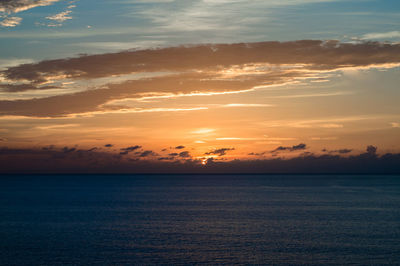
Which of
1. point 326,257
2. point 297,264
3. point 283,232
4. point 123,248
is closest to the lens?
point 297,264

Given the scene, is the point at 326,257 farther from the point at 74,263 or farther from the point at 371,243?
the point at 74,263

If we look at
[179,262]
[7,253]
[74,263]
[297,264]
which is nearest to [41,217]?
[7,253]

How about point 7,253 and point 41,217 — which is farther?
point 41,217

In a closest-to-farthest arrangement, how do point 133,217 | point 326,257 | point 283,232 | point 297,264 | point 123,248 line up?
point 297,264 < point 326,257 < point 123,248 < point 283,232 < point 133,217

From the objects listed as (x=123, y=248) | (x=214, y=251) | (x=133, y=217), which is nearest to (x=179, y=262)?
Result: (x=214, y=251)

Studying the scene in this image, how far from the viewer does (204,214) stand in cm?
11169

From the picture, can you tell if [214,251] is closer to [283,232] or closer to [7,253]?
[283,232]

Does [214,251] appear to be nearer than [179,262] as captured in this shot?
No

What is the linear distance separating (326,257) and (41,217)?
72.7 m

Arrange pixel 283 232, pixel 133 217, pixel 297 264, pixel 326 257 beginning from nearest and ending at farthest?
pixel 297 264 → pixel 326 257 → pixel 283 232 → pixel 133 217

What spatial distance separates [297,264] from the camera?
188 ft

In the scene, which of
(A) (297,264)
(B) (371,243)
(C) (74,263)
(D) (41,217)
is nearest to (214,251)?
(A) (297,264)

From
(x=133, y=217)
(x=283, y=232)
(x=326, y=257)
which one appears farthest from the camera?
(x=133, y=217)

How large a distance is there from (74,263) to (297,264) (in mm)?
28458
